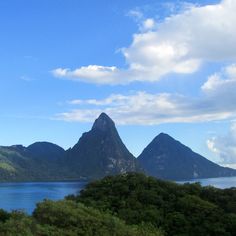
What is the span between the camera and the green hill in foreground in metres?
28.5

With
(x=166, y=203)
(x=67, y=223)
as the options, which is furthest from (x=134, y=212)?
(x=67, y=223)

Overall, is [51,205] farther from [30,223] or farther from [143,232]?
[143,232]

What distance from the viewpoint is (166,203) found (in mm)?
39781

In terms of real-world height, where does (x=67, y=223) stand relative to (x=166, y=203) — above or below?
below

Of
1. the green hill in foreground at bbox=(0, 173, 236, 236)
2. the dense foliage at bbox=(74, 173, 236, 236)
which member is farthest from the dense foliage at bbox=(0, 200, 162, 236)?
the dense foliage at bbox=(74, 173, 236, 236)

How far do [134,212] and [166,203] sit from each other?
3.81m

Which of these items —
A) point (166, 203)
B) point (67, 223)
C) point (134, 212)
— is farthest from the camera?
point (166, 203)

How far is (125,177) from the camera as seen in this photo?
4600 centimetres

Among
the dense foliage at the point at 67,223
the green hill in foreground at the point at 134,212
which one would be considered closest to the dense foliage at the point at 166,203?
the green hill in foreground at the point at 134,212

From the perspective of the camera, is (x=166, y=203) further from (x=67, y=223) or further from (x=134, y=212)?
(x=67, y=223)

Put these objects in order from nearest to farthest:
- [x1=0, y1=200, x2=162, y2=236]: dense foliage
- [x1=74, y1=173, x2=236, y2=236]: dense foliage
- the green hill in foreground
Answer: [x1=0, y1=200, x2=162, y2=236]: dense foliage, the green hill in foreground, [x1=74, y1=173, x2=236, y2=236]: dense foliage

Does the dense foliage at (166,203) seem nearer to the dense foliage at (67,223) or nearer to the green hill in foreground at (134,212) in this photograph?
the green hill in foreground at (134,212)

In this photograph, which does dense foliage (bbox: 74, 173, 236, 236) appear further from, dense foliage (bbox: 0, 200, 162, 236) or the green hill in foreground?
dense foliage (bbox: 0, 200, 162, 236)

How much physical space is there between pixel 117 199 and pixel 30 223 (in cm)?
1467
